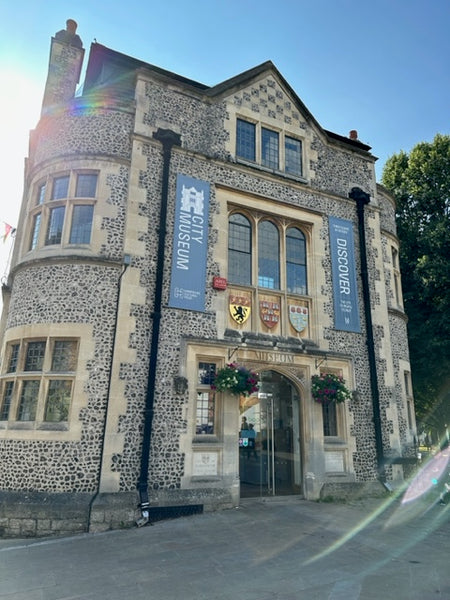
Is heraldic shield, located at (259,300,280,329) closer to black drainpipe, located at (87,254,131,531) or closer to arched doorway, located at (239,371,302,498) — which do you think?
arched doorway, located at (239,371,302,498)

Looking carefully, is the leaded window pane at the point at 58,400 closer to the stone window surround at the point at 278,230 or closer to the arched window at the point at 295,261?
the stone window surround at the point at 278,230

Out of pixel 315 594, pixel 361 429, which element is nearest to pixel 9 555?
pixel 315 594

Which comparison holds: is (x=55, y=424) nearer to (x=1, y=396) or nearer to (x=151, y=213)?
(x=1, y=396)

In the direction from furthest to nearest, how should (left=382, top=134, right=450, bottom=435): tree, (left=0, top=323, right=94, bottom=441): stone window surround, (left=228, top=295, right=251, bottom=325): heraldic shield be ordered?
(left=382, top=134, right=450, bottom=435): tree → (left=228, top=295, right=251, bottom=325): heraldic shield → (left=0, top=323, right=94, bottom=441): stone window surround

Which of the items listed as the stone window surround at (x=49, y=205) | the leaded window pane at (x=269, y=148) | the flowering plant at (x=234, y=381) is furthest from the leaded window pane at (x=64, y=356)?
the leaded window pane at (x=269, y=148)

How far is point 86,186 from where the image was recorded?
11242mm

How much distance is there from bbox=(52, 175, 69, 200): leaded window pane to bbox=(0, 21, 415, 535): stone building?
0.17 ft

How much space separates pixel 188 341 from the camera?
10.7m

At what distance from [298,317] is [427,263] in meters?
8.78

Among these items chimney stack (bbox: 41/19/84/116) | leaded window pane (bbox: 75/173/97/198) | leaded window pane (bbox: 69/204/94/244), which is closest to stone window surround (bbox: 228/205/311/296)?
leaded window pane (bbox: 75/173/97/198)

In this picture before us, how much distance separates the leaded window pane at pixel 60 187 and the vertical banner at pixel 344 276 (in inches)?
336

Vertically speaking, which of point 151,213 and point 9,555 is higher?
point 151,213

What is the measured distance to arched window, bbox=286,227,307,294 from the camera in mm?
13125

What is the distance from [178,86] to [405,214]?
13629mm
